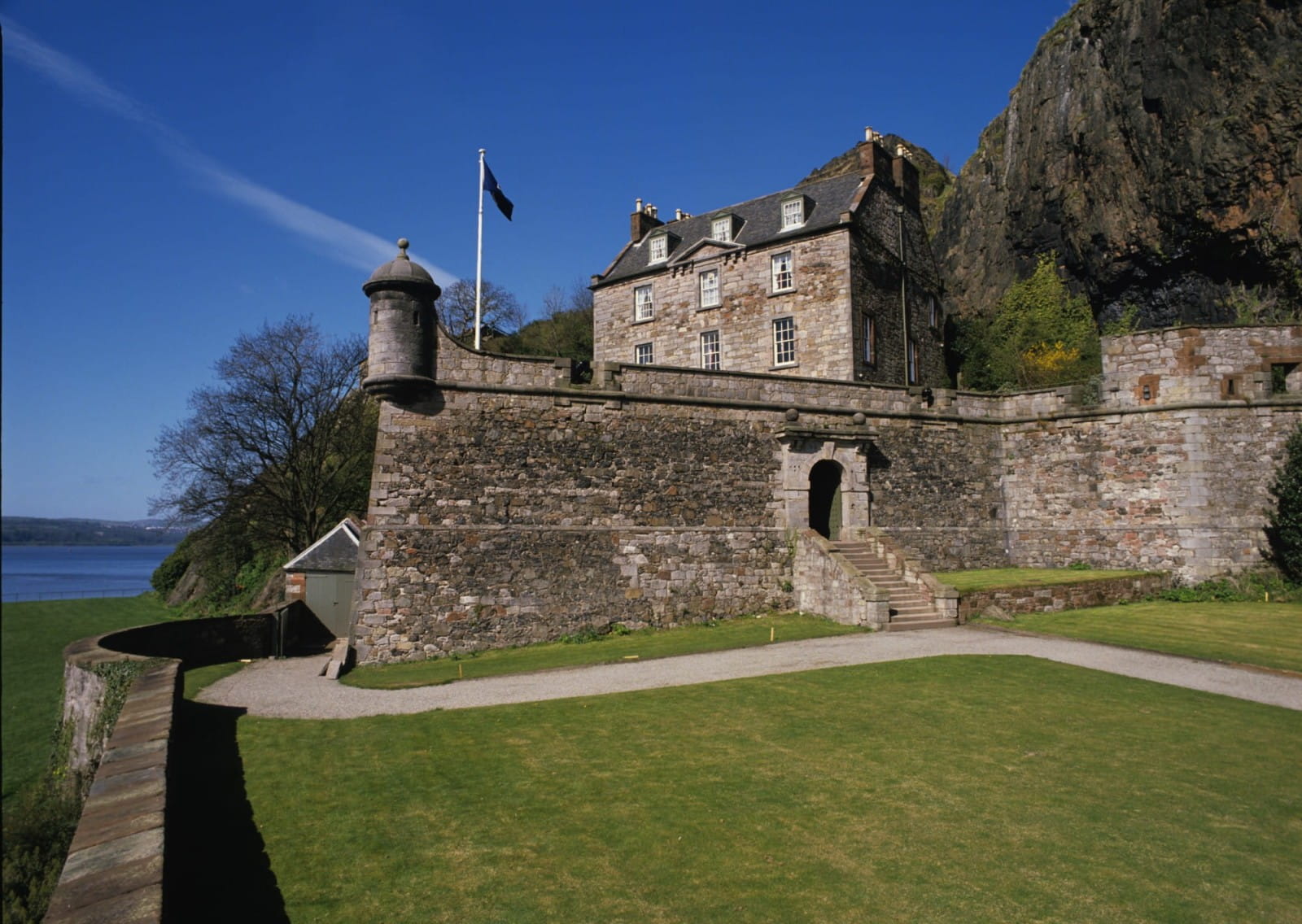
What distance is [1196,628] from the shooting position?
1647 cm

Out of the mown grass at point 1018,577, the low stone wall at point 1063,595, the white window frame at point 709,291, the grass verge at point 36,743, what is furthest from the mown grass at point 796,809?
the white window frame at point 709,291

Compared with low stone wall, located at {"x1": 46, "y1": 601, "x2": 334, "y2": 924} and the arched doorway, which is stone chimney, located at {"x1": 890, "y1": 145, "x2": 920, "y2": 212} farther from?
low stone wall, located at {"x1": 46, "y1": 601, "x2": 334, "y2": 924}

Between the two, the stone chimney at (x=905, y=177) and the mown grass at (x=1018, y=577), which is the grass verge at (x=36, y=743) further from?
the stone chimney at (x=905, y=177)

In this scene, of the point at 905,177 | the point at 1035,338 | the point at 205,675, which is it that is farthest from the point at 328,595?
the point at 1035,338

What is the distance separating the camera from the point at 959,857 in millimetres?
6684

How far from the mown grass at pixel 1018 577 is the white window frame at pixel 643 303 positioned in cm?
1632

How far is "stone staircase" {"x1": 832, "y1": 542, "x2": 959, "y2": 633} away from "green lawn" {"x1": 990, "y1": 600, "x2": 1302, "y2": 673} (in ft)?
4.25

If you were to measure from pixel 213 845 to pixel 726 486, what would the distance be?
47.1 feet

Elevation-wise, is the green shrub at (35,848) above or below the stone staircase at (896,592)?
below

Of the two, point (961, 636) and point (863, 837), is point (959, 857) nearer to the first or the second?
point (863, 837)

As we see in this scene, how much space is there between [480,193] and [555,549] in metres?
9.73

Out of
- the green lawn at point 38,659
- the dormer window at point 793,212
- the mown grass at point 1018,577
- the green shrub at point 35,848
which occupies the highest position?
the dormer window at point 793,212

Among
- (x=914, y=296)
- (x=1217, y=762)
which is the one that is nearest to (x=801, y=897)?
(x=1217, y=762)

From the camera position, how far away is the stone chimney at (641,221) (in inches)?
1443
